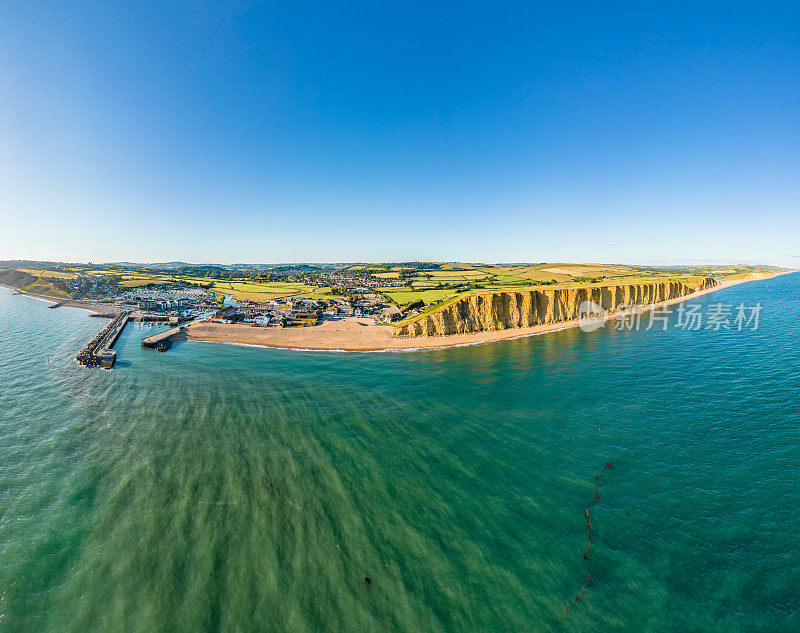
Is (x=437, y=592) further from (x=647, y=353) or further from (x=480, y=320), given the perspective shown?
(x=480, y=320)

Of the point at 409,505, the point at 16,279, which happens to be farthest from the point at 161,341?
the point at 16,279

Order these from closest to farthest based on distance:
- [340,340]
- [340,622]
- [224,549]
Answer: [340,622] → [224,549] → [340,340]

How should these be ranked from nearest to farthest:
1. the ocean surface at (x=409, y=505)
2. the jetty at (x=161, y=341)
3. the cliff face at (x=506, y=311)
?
the ocean surface at (x=409, y=505) < the jetty at (x=161, y=341) < the cliff face at (x=506, y=311)

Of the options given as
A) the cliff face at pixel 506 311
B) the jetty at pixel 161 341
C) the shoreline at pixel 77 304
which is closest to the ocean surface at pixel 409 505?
the jetty at pixel 161 341

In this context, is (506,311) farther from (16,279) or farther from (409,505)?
(16,279)

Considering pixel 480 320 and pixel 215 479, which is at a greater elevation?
pixel 480 320

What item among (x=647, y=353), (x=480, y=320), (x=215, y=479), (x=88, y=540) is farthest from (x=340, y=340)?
(x=647, y=353)

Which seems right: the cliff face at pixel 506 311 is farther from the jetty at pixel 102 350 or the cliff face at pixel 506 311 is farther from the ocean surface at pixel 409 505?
the jetty at pixel 102 350
